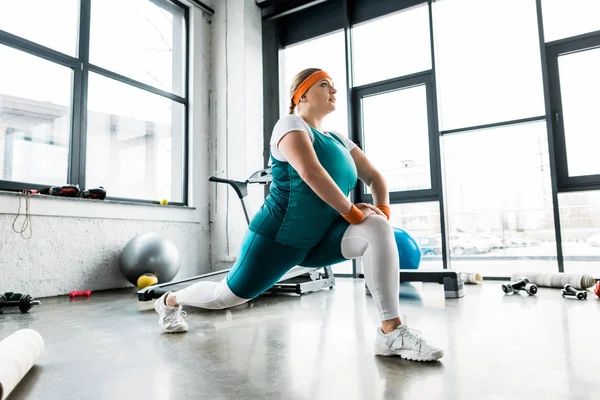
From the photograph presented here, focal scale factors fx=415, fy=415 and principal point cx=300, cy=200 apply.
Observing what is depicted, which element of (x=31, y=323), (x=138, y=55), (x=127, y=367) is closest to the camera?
(x=127, y=367)

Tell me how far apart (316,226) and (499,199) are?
3.36 meters

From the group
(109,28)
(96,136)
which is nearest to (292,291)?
(96,136)

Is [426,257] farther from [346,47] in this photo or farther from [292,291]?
[346,47]

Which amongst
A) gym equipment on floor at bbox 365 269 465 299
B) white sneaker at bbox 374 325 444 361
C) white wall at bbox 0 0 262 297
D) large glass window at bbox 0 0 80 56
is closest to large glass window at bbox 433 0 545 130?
gym equipment on floor at bbox 365 269 465 299

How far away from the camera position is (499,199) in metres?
4.23

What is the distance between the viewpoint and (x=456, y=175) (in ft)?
14.3

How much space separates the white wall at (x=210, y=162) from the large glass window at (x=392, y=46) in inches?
52.1

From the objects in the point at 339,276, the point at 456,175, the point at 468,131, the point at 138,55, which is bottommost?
the point at 339,276

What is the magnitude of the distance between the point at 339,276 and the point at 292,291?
1.48 m

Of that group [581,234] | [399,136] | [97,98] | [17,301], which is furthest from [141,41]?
[581,234]

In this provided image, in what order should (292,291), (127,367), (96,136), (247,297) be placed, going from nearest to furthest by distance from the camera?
1. (127,367)
2. (247,297)
3. (292,291)
4. (96,136)

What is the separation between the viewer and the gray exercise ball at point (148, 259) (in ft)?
12.3

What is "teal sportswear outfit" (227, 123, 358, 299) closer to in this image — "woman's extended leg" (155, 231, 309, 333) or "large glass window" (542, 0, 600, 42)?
"woman's extended leg" (155, 231, 309, 333)

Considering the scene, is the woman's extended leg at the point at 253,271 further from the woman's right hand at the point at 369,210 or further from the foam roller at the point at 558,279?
the foam roller at the point at 558,279
